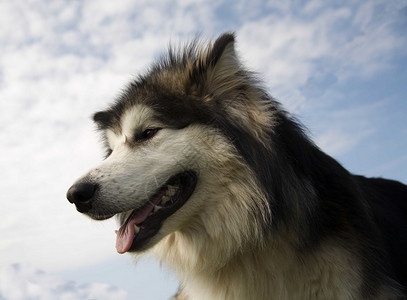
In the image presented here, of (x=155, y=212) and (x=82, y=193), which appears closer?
(x=82, y=193)

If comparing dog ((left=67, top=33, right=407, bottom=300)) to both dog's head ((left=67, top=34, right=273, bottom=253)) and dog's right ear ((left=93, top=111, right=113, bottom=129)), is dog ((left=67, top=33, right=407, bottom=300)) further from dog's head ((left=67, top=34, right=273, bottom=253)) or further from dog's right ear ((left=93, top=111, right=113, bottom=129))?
dog's right ear ((left=93, top=111, right=113, bottom=129))

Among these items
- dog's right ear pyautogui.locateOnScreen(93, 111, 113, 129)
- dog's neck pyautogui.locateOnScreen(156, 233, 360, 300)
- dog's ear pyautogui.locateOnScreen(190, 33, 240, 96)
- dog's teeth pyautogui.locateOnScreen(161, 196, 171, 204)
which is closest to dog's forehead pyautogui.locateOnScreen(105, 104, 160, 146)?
dog's right ear pyautogui.locateOnScreen(93, 111, 113, 129)

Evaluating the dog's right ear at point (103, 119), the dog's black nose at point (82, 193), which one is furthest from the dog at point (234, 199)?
the dog's right ear at point (103, 119)

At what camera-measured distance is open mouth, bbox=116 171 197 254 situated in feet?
11.2

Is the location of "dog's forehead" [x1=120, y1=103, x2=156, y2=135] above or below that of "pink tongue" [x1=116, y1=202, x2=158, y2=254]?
above

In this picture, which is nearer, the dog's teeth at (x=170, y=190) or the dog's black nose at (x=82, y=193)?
the dog's black nose at (x=82, y=193)

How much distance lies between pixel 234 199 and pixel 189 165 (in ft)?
1.44

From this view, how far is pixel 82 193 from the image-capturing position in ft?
10.8

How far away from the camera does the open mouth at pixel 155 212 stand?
3428 millimetres

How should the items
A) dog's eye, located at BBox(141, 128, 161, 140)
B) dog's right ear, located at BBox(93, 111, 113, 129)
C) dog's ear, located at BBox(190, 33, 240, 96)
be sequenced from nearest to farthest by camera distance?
dog's eye, located at BBox(141, 128, 161, 140)
dog's ear, located at BBox(190, 33, 240, 96)
dog's right ear, located at BBox(93, 111, 113, 129)

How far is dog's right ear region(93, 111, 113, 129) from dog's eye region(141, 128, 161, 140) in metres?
0.62

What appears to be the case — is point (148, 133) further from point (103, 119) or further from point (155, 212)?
point (103, 119)

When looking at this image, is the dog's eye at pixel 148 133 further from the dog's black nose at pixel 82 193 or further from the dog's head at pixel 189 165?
the dog's black nose at pixel 82 193

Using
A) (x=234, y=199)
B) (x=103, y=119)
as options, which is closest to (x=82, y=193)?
(x=234, y=199)
